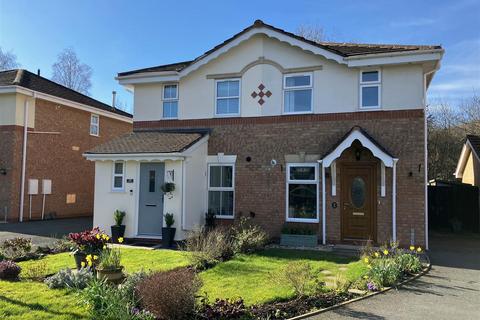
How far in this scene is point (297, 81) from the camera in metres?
14.1

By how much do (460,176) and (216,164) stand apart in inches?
674

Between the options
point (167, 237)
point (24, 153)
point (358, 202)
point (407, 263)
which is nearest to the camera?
point (407, 263)

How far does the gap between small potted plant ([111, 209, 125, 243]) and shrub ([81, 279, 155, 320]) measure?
7.19 metres

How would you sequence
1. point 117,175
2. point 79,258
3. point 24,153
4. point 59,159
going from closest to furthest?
1. point 79,258
2. point 117,175
3. point 24,153
4. point 59,159

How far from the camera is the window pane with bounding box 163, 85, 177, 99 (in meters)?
15.8

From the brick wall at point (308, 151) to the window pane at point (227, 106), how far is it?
14.9 inches

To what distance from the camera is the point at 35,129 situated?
20.0 metres

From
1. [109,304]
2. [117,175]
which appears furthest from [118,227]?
[109,304]

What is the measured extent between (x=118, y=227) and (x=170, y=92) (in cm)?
540

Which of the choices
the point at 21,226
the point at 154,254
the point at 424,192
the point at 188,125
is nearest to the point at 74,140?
the point at 21,226

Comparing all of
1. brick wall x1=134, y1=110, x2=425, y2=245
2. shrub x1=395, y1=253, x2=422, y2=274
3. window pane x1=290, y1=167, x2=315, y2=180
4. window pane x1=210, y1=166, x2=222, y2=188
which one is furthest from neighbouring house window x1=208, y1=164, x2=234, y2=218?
shrub x1=395, y1=253, x2=422, y2=274

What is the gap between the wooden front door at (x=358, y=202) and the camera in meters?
12.9

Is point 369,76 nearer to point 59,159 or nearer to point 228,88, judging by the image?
point 228,88

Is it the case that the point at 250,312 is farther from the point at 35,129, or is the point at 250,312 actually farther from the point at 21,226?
the point at 35,129
